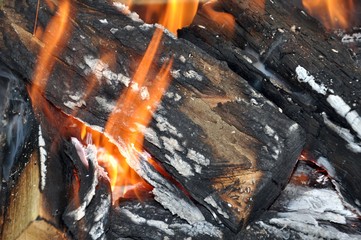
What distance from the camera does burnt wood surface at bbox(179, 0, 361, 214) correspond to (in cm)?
169

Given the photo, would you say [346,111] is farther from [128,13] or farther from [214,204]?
[128,13]

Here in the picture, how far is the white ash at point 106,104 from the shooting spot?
1666 millimetres

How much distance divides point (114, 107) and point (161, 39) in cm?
30

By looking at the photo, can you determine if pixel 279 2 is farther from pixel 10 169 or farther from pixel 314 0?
pixel 10 169

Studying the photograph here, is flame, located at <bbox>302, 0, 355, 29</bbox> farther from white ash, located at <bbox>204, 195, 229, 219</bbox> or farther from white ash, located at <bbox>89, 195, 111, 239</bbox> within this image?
white ash, located at <bbox>89, 195, 111, 239</bbox>

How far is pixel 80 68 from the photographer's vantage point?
5.38 ft

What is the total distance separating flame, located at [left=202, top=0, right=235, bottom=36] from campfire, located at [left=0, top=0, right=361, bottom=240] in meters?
0.19

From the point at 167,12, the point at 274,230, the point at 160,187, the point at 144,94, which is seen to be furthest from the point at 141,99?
the point at 167,12

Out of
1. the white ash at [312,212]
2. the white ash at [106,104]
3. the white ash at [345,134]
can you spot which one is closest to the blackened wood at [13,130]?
the white ash at [106,104]

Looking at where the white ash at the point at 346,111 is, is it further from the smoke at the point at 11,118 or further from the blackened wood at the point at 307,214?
the smoke at the point at 11,118

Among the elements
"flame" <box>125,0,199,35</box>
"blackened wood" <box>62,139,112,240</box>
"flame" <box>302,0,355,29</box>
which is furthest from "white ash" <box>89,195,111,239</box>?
"flame" <box>302,0,355,29</box>

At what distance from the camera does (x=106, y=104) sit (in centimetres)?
167

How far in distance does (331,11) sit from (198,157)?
138cm

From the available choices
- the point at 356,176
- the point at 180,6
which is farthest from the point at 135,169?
the point at 180,6
